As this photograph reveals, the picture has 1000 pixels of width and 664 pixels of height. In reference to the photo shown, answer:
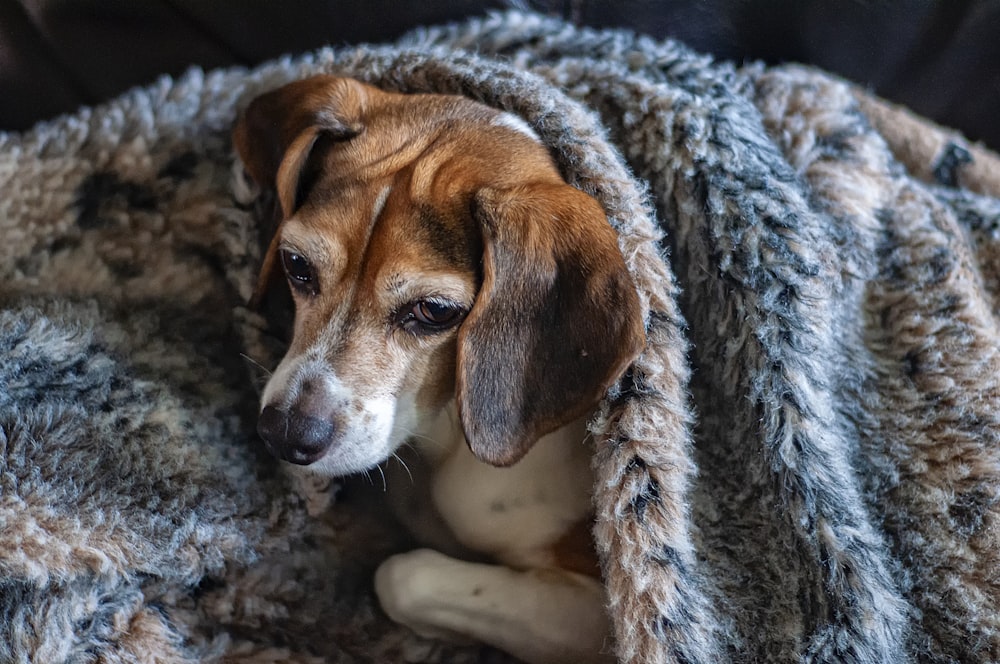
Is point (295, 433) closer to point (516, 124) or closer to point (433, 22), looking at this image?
point (516, 124)

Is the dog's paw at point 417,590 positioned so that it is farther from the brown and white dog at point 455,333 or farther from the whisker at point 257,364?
the whisker at point 257,364

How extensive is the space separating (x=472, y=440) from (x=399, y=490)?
1.20 feet

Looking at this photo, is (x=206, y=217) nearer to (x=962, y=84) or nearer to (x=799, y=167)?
(x=799, y=167)

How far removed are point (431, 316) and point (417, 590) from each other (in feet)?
1.34

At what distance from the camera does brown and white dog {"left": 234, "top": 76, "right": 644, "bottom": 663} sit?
106 centimetres

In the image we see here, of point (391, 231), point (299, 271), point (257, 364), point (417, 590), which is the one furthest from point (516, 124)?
point (417, 590)

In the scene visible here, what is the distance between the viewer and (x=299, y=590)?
125cm

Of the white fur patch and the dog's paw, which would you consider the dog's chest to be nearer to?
the dog's paw

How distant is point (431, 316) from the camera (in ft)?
3.69

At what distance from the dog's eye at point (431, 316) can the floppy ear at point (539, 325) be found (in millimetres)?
50

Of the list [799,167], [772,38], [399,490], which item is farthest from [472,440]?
[772,38]

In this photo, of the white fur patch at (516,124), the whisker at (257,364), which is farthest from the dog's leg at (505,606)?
the white fur patch at (516,124)

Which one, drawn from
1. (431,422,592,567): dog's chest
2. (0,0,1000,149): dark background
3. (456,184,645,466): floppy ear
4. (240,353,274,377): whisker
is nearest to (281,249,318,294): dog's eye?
(240,353,274,377): whisker

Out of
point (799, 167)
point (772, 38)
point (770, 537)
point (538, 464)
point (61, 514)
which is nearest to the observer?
point (61, 514)
